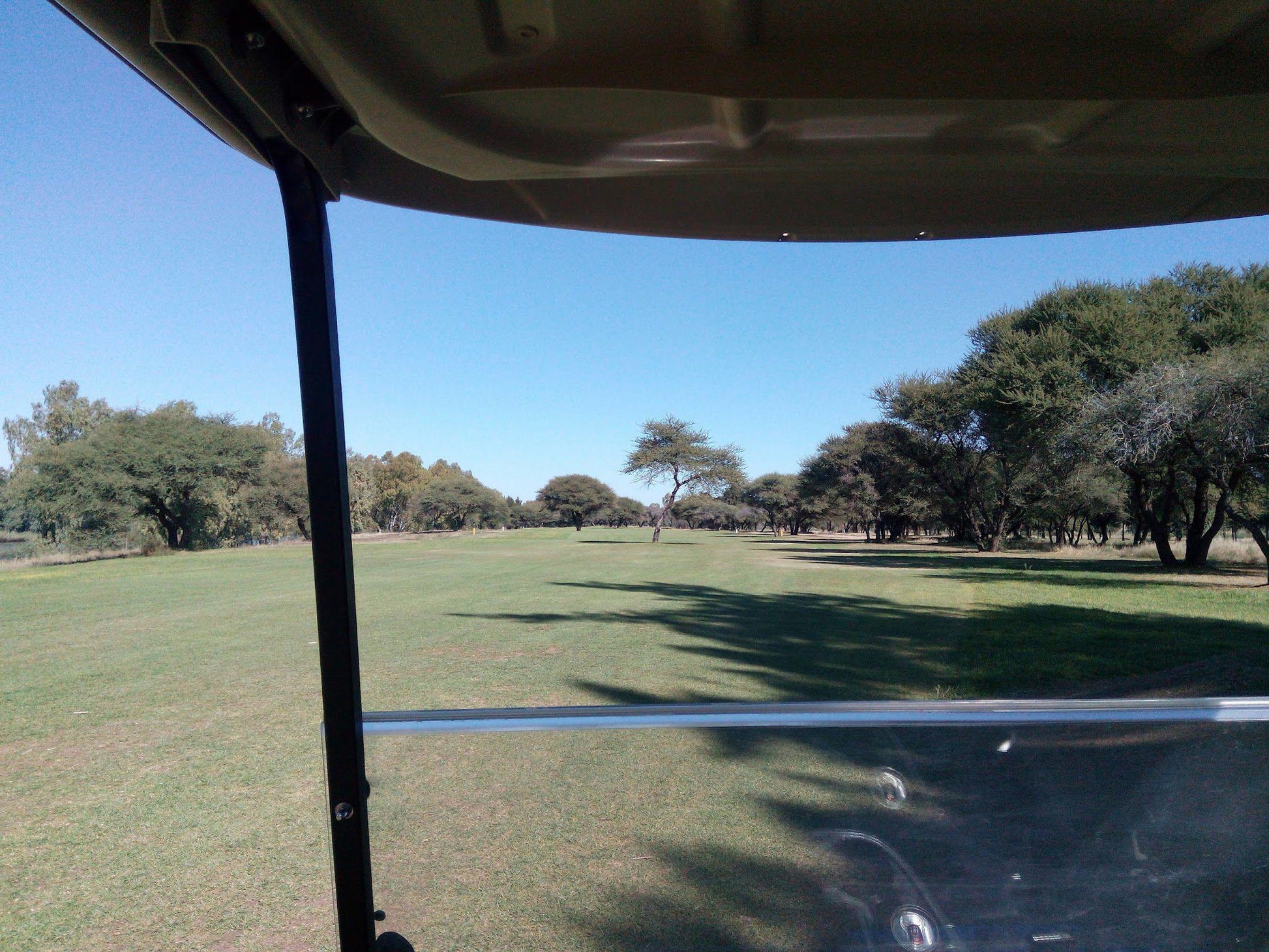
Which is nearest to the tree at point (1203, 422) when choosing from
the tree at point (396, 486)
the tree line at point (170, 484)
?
the tree at point (396, 486)

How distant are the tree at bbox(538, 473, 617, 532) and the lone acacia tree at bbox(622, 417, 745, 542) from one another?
968cm

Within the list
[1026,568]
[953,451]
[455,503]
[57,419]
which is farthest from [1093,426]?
[57,419]

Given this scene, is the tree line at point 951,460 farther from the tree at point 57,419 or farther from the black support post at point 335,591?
the black support post at point 335,591

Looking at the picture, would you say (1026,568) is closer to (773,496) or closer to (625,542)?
(625,542)

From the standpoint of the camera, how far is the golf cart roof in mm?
776

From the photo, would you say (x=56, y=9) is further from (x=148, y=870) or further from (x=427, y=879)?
(x=148, y=870)

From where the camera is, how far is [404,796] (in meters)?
0.96

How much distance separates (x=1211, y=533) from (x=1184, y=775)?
22.5 m

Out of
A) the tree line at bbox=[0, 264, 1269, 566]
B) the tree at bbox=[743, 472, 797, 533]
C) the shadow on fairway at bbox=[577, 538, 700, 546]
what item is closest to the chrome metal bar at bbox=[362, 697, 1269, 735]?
the tree line at bbox=[0, 264, 1269, 566]

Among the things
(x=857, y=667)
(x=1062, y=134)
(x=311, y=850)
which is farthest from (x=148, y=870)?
(x=857, y=667)

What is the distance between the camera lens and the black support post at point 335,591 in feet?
3.14

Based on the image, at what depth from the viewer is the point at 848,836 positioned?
92 centimetres

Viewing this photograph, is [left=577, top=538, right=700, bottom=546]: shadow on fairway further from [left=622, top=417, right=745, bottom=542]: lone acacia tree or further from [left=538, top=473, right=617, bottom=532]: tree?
[left=538, top=473, right=617, bottom=532]: tree

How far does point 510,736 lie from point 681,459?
4684 centimetres
